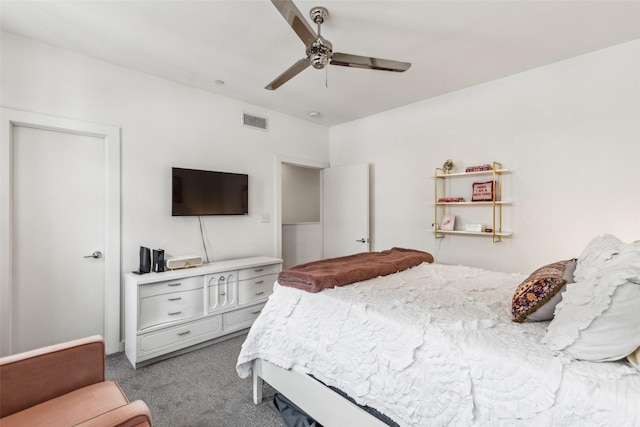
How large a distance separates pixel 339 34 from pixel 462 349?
89.2 inches

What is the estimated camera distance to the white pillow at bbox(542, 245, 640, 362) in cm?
90

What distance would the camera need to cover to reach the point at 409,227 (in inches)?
147

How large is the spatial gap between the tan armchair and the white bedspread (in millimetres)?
779

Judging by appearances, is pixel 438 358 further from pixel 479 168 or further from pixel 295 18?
pixel 479 168

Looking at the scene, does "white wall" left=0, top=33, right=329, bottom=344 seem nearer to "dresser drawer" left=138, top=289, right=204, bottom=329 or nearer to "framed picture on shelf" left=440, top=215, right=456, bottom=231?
"dresser drawer" left=138, top=289, right=204, bottom=329

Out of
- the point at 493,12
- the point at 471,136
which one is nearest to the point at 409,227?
the point at 471,136

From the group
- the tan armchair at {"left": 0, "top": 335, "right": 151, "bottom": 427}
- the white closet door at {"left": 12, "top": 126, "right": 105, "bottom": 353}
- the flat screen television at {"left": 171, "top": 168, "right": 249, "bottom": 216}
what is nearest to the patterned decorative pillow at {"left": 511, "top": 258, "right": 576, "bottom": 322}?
the tan armchair at {"left": 0, "top": 335, "right": 151, "bottom": 427}

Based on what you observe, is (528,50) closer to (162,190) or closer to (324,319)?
(324,319)

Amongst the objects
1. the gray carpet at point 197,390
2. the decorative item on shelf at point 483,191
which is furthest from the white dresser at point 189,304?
the decorative item on shelf at point 483,191

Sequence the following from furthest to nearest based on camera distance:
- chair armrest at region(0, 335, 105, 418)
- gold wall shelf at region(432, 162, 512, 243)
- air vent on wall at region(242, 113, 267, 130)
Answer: air vent on wall at region(242, 113, 267, 130) → gold wall shelf at region(432, 162, 512, 243) → chair armrest at region(0, 335, 105, 418)

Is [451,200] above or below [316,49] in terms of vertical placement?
below

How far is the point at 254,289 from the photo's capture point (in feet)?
10.8

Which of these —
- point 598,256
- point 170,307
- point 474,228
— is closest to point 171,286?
point 170,307

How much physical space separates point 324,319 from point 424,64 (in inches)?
96.9
